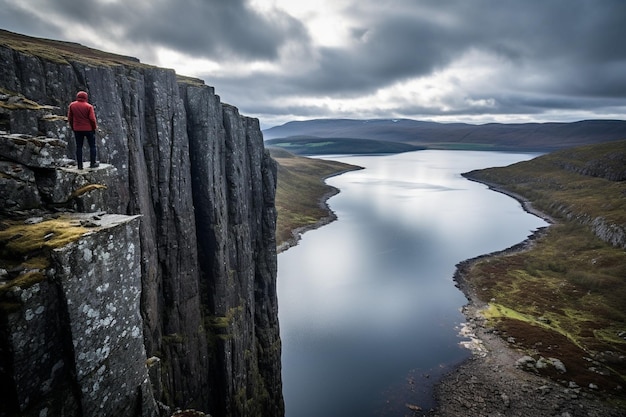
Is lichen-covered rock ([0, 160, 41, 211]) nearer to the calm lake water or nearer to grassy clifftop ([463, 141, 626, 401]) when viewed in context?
the calm lake water

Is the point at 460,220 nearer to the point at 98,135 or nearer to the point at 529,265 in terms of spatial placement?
the point at 529,265

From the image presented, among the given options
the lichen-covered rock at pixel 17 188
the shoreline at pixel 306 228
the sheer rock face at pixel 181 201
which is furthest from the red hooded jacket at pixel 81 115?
the shoreline at pixel 306 228

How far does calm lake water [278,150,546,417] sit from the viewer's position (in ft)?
175

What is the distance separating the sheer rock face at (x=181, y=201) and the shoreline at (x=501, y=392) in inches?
1035

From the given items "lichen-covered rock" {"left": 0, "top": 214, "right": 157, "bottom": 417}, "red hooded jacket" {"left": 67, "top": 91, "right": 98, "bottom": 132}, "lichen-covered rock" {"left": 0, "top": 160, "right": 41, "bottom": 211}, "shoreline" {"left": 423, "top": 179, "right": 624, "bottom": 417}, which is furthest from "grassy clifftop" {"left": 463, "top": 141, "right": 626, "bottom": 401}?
"lichen-covered rock" {"left": 0, "top": 160, "right": 41, "bottom": 211}

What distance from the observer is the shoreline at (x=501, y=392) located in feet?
156

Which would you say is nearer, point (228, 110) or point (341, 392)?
point (228, 110)

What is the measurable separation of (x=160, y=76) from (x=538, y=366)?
65.6 m

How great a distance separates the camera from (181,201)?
27.0 metres

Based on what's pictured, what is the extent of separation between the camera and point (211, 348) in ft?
99.5

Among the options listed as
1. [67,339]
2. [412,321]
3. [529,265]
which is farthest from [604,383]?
[67,339]

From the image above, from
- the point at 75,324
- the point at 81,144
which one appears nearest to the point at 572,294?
the point at 81,144

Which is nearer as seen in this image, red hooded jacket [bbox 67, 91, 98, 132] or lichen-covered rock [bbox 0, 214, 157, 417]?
lichen-covered rock [bbox 0, 214, 157, 417]

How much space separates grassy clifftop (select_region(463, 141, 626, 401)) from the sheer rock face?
161 ft
